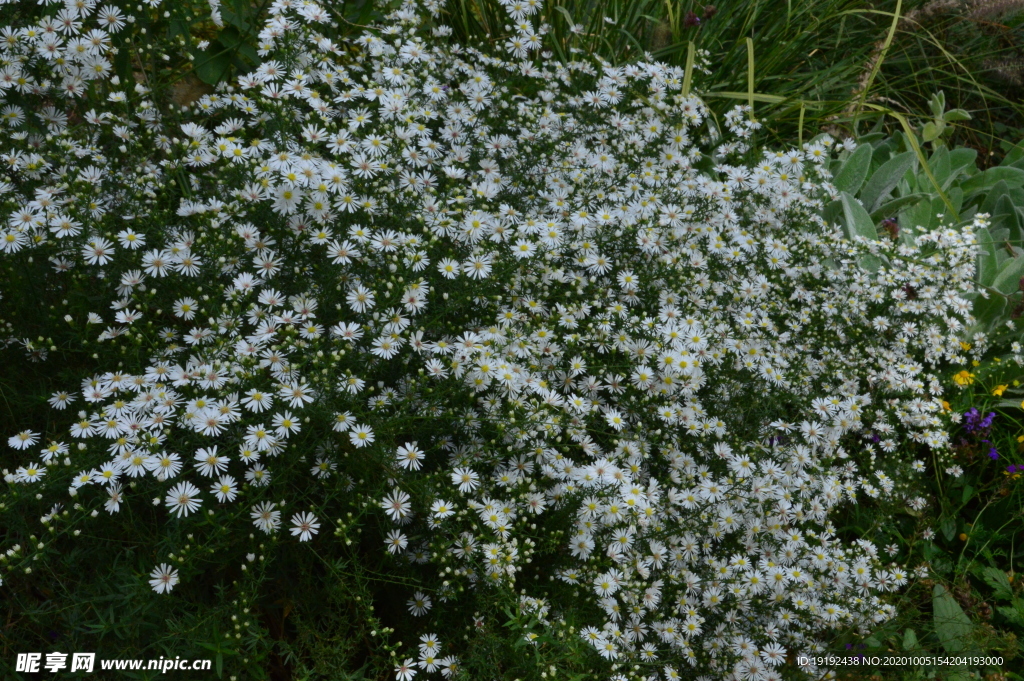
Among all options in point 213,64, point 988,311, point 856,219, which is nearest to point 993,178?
point 988,311

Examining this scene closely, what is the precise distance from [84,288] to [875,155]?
4482 millimetres

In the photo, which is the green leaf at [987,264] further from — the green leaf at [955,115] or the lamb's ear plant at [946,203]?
the green leaf at [955,115]

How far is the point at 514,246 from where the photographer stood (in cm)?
263

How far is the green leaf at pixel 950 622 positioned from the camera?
2.78 m

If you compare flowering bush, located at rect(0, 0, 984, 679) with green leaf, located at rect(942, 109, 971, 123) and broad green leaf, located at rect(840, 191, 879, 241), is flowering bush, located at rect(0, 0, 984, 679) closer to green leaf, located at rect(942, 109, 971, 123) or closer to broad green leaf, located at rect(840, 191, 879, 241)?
broad green leaf, located at rect(840, 191, 879, 241)

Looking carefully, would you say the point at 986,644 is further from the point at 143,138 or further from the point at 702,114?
the point at 143,138

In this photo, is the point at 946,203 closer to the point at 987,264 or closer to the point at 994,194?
the point at 987,264

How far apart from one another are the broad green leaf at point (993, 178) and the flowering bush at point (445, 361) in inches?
79.7

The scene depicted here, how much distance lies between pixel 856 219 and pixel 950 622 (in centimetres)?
208

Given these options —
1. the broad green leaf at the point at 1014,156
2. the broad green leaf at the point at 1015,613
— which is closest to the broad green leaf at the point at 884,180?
the broad green leaf at the point at 1014,156

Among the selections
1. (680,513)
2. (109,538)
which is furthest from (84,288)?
(680,513)

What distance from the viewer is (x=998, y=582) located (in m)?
3.17

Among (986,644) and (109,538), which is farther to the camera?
(986,644)

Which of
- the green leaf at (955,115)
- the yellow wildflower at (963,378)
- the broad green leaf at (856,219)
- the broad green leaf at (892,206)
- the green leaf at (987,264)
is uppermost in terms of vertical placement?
the green leaf at (955,115)
